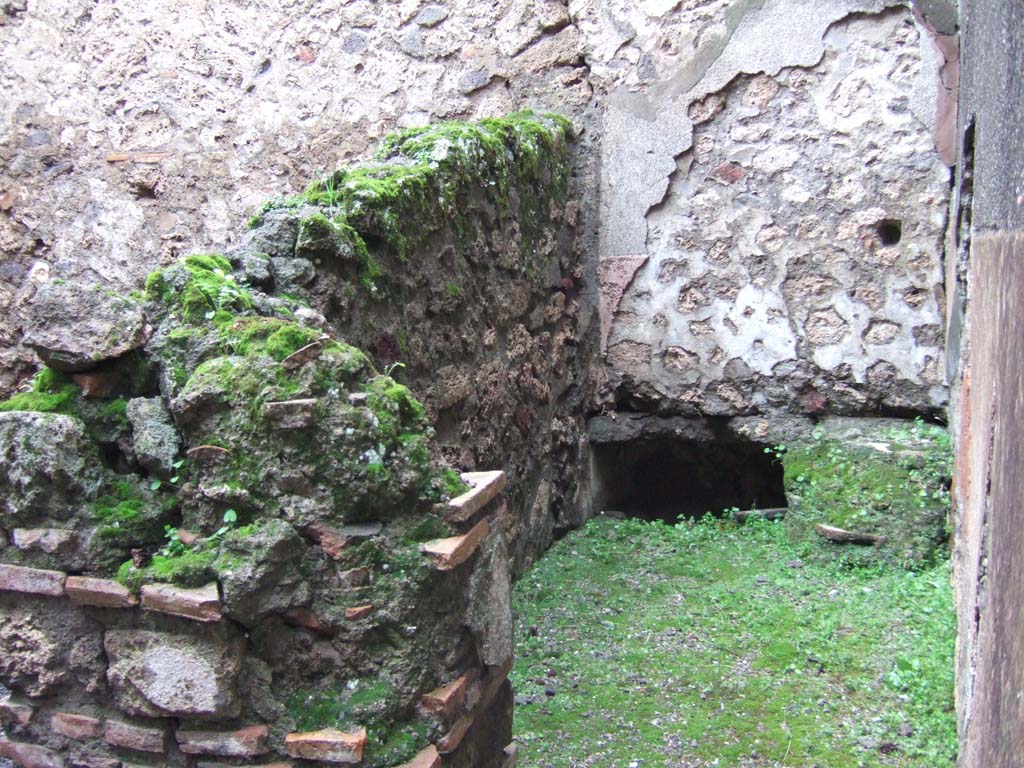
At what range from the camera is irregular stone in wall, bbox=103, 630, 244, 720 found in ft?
5.60

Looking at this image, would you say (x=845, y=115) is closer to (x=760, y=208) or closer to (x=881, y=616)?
(x=760, y=208)

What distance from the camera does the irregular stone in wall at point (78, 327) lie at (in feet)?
6.25

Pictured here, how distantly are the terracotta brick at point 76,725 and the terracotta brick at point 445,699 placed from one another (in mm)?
655

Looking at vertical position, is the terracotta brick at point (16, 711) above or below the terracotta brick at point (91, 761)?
above

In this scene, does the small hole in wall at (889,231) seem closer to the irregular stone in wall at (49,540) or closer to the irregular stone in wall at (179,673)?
the irregular stone in wall at (179,673)

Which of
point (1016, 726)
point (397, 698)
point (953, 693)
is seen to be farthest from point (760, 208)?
point (1016, 726)

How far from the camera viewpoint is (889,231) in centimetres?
413

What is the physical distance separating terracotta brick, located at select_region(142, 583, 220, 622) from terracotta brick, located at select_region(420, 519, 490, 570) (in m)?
0.40

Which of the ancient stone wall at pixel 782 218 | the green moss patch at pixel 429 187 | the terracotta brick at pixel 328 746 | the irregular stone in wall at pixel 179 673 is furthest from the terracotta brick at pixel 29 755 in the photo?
the ancient stone wall at pixel 782 218

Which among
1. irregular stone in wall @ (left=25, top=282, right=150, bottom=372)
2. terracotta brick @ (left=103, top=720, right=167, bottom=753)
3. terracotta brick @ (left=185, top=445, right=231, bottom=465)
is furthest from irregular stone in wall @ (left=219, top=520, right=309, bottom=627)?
irregular stone in wall @ (left=25, top=282, right=150, bottom=372)

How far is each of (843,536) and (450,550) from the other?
8.35ft

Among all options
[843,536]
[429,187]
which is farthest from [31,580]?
[843,536]

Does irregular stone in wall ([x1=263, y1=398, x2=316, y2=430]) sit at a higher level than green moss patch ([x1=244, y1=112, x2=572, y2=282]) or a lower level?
lower

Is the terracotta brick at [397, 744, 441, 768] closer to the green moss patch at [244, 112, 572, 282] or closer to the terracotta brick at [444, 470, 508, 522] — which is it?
the terracotta brick at [444, 470, 508, 522]
